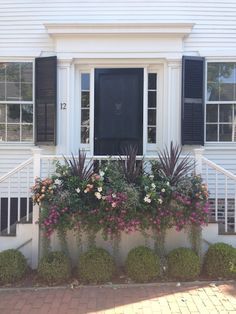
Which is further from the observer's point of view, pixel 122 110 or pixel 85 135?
pixel 85 135

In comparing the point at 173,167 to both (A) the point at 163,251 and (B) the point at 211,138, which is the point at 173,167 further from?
(B) the point at 211,138

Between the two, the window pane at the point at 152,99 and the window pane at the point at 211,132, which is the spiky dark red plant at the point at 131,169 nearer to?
the window pane at the point at 152,99

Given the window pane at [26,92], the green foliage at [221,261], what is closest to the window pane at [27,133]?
the window pane at [26,92]

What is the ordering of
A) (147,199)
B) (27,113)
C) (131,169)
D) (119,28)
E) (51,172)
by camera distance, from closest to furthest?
(147,199)
(131,169)
(51,172)
(119,28)
(27,113)

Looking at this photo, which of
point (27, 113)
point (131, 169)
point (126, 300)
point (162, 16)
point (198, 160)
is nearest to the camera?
point (126, 300)

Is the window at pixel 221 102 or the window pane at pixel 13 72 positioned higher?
the window pane at pixel 13 72

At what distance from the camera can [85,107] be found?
8273 mm

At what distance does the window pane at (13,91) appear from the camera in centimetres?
830

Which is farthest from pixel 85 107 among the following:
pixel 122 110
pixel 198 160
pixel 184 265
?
pixel 184 265

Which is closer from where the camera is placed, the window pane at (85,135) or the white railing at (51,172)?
the white railing at (51,172)

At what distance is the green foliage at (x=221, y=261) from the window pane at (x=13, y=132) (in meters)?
3.98

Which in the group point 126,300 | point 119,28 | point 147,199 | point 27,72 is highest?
point 119,28

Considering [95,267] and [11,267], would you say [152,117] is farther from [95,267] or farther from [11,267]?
[11,267]

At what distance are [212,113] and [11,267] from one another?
4318 millimetres
